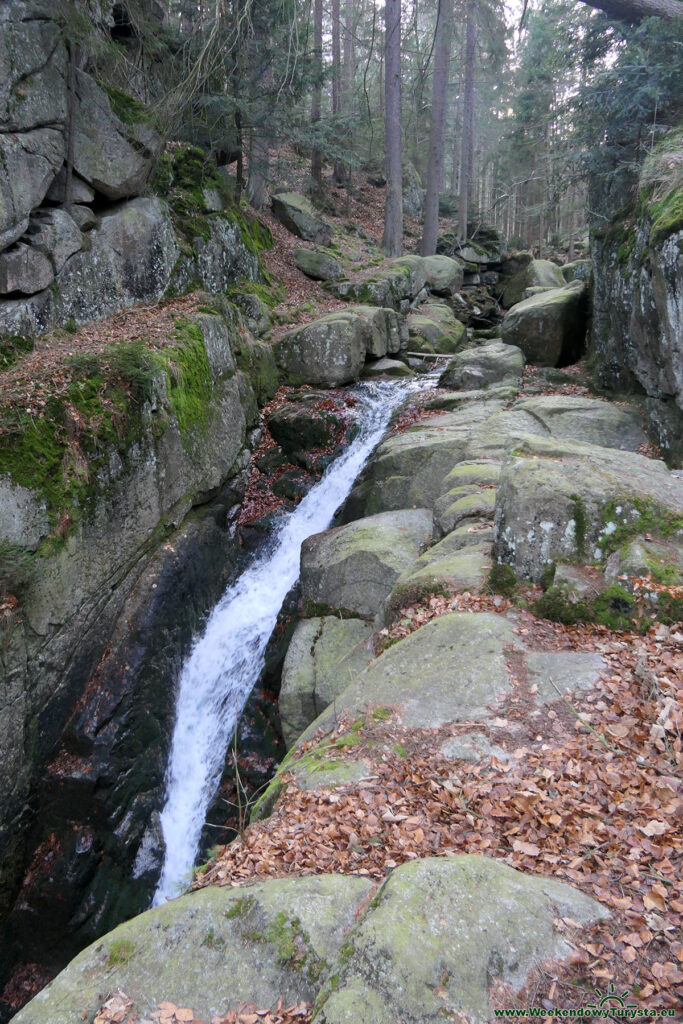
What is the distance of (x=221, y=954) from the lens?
2.92 m

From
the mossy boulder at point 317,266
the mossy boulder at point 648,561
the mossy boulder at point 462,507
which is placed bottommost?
the mossy boulder at point 462,507

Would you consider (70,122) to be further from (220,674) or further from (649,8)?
(220,674)

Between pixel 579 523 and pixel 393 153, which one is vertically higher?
pixel 393 153

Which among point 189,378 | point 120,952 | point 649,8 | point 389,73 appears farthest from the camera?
point 389,73

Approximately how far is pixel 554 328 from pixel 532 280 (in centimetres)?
1052

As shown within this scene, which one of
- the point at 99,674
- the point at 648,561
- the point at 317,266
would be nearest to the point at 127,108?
the point at 317,266

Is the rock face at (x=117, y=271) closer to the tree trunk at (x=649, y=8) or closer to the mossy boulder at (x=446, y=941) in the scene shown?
the tree trunk at (x=649, y=8)

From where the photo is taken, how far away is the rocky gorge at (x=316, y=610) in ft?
9.39

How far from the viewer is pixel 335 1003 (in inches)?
95.6

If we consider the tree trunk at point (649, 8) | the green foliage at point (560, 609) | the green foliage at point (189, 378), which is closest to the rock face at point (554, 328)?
the tree trunk at point (649, 8)

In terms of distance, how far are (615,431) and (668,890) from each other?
28.6 ft

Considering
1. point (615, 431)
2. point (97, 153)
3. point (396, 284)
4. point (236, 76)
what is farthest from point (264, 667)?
point (396, 284)

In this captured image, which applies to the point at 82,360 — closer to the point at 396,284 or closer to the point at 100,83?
the point at 100,83

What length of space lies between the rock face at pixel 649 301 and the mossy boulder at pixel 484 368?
2014 mm
